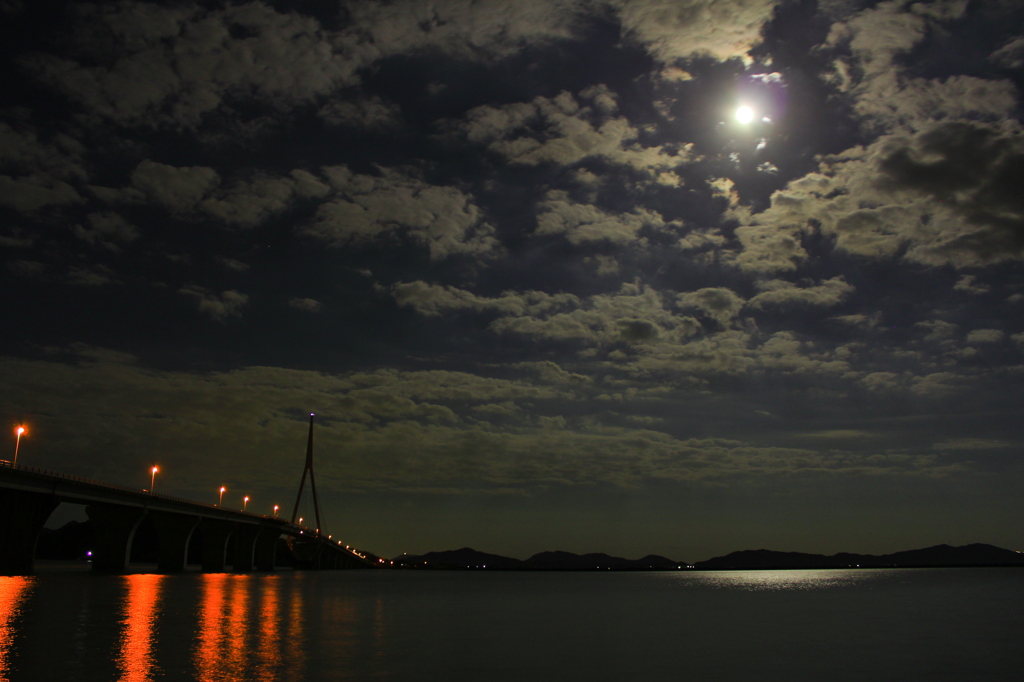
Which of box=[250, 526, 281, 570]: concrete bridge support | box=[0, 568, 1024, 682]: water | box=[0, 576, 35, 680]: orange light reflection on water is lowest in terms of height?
box=[0, 568, 1024, 682]: water

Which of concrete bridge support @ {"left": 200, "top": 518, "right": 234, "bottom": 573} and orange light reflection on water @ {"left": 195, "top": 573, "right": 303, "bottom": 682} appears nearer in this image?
orange light reflection on water @ {"left": 195, "top": 573, "right": 303, "bottom": 682}

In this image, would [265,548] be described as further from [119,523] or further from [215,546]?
[119,523]

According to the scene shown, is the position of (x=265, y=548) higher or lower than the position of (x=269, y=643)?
higher

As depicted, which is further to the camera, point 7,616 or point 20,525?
point 20,525

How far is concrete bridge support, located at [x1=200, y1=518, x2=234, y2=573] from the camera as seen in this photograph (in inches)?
5162

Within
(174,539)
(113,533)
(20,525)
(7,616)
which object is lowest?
(7,616)

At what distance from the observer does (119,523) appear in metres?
98.8

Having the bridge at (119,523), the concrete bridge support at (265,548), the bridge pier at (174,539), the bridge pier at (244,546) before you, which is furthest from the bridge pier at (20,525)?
the concrete bridge support at (265,548)

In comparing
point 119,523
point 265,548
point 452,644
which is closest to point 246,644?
point 452,644

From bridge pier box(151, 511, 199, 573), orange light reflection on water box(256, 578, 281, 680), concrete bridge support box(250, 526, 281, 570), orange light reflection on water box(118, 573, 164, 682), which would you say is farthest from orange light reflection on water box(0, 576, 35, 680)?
concrete bridge support box(250, 526, 281, 570)

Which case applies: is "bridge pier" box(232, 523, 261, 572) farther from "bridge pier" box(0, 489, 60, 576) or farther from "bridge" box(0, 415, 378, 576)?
"bridge pier" box(0, 489, 60, 576)

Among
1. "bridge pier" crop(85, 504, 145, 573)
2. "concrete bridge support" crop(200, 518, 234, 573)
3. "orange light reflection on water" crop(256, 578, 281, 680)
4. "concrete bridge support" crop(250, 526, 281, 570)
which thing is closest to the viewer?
"orange light reflection on water" crop(256, 578, 281, 680)

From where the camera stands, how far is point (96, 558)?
334 feet

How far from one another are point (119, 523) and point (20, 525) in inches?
991
